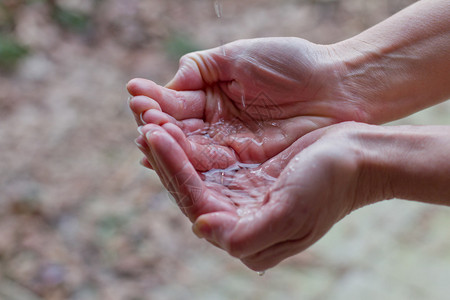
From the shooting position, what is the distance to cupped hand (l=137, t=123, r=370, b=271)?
0.85 m

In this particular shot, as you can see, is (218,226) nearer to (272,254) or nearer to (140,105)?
(272,254)

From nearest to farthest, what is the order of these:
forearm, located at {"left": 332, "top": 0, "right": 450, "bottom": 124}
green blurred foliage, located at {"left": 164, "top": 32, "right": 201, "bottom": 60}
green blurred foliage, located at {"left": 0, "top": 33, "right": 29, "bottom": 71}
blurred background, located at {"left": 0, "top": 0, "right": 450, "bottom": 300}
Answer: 1. forearm, located at {"left": 332, "top": 0, "right": 450, "bottom": 124}
2. blurred background, located at {"left": 0, "top": 0, "right": 450, "bottom": 300}
3. green blurred foliage, located at {"left": 0, "top": 33, "right": 29, "bottom": 71}
4. green blurred foliage, located at {"left": 164, "top": 32, "right": 201, "bottom": 60}

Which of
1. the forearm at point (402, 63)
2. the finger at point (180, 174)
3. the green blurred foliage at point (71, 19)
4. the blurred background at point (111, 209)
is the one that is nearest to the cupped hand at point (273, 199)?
the finger at point (180, 174)

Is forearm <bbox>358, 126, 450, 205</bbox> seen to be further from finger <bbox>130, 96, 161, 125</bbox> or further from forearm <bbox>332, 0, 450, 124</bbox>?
finger <bbox>130, 96, 161, 125</bbox>

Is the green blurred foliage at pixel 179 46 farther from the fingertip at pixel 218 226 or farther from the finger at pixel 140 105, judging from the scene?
the fingertip at pixel 218 226

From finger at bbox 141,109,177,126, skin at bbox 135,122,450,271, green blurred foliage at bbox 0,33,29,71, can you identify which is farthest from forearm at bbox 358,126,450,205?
green blurred foliage at bbox 0,33,29,71

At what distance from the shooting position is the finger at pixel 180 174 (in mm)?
899

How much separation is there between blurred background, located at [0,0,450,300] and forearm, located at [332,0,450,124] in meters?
0.80

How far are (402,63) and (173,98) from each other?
58 centimetres

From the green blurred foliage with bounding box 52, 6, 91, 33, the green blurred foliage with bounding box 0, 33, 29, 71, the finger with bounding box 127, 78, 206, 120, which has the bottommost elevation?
the green blurred foliage with bounding box 0, 33, 29, 71

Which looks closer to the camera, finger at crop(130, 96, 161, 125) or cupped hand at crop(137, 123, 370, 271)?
cupped hand at crop(137, 123, 370, 271)

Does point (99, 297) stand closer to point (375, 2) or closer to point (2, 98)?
point (2, 98)

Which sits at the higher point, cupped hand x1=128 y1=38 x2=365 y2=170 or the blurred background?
cupped hand x1=128 y1=38 x2=365 y2=170

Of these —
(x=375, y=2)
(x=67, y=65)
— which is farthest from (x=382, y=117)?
(x=375, y=2)
